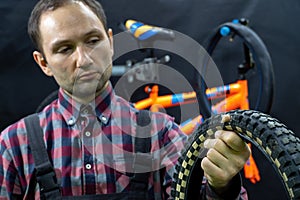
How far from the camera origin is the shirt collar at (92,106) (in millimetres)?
716

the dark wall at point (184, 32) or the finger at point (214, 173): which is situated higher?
the dark wall at point (184, 32)

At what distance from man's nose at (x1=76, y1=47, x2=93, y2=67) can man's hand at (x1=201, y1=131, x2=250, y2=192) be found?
244 millimetres

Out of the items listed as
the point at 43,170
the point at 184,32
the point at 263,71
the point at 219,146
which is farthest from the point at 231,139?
the point at 184,32

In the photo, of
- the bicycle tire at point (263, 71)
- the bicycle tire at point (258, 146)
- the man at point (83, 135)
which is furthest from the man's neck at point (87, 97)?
the bicycle tire at point (263, 71)

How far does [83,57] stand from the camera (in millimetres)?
665

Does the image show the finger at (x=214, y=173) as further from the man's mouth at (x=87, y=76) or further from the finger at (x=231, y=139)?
the man's mouth at (x=87, y=76)

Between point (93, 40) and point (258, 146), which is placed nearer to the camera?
point (258, 146)

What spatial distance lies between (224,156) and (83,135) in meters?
0.27

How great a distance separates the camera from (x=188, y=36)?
172cm

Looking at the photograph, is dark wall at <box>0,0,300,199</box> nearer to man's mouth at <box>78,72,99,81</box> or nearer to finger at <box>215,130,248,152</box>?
man's mouth at <box>78,72,99,81</box>

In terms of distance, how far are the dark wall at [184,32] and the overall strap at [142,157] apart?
1.05m

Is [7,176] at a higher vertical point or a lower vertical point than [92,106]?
lower

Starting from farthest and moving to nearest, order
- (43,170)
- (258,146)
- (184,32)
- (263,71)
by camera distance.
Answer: (184,32) → (263,71) → (43,170) → (258,146)

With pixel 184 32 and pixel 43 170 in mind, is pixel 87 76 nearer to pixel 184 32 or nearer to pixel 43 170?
pixel 43 170
